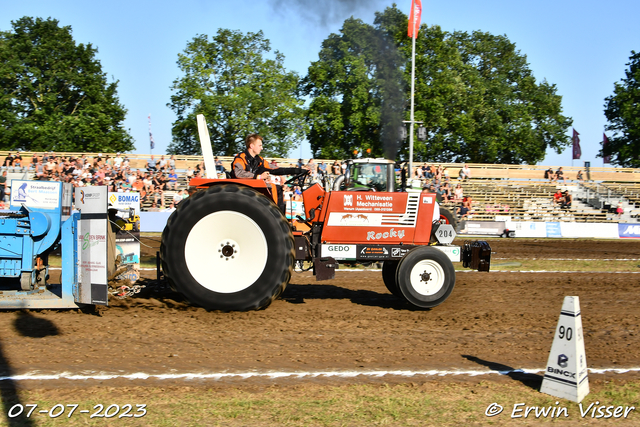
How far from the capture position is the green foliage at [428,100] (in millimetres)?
37250

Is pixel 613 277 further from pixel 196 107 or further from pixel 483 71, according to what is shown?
pixel 483 71

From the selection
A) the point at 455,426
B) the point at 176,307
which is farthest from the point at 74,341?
the point at 455,426

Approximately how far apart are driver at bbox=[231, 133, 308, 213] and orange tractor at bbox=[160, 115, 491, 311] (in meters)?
0.18

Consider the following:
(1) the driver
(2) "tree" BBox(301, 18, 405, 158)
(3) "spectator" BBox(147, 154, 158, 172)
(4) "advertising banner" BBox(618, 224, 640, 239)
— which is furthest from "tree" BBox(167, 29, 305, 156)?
(1) the driver

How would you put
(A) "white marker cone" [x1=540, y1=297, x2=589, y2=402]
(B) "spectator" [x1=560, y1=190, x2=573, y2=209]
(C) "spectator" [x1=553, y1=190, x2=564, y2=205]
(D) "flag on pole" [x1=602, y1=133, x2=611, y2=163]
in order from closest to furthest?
(A) "white marker cone" [x1=540, y1=297, x2=589, y2=402], (B) "spectator" [x1=560, y1=190, x2=573, y2=209], (C) "spectator" [x1=553, y1=190, x2=564, y2=205], (D) "flag on pole" [x1=602, y1=133, x2=611, y2=163]

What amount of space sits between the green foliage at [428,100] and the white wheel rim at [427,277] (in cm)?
2764

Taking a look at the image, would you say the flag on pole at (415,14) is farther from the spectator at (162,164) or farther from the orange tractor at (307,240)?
the orange tractor at (307,240)

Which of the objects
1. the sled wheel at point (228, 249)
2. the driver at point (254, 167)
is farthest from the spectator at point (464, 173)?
the sled wheel at point (228, 249)

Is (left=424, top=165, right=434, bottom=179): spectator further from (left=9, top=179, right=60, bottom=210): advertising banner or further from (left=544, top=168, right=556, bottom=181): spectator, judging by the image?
(left=9, top=179, right=60, bottom=210): advertising banner

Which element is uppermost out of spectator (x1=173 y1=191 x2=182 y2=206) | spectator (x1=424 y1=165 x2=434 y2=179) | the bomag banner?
spectator (x1=424 y1=165 x2=434 y2=179)

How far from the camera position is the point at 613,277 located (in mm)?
10586

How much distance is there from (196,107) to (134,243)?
28303 mm

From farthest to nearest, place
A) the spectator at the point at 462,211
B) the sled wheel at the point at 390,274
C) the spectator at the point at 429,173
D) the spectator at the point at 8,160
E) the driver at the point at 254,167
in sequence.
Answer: the spectator at the point at 429,173 → the spectator at the point at 462,211 → the spectator at the point at 8,160 → the sled wheel at the point at 390,274 → the driver at the point at 254,167

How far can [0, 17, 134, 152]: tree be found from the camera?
37.2 metres
